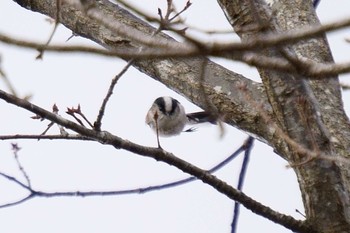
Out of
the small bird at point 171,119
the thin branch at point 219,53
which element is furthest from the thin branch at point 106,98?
the small bird at point 171,119

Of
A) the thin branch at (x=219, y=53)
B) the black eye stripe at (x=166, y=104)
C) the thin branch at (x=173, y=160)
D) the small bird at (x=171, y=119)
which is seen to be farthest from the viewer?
the black eye stripe at (x=166, y=104)

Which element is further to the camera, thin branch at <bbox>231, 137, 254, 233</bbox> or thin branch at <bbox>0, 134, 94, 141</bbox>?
thin branch at <bbox>231, 137, 254, 233</bbox>

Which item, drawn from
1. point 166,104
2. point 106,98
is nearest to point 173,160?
point 106,98

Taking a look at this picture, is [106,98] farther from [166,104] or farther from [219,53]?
[166,104]

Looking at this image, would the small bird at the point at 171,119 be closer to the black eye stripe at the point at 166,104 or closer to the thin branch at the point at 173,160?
the black eye stripe at the point at 166,104

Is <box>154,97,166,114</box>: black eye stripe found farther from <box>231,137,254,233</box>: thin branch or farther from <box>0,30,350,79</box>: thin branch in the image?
<box>0,30,350,79</box>: thin branch

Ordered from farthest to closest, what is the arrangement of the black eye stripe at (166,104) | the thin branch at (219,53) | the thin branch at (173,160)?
the black eye stripe at (166,104) → the thin branch at (173,160) → the thin branch at (219,53)

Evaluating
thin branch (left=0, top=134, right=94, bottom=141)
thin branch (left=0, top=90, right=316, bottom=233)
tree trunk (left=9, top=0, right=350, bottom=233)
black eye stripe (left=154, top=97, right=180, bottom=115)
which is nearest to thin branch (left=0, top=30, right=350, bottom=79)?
tree trunk (left=9, top=0, right=350, bottom=233)

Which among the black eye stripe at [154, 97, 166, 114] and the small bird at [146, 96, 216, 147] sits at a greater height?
the black eye stripe at [154, 97, 166, 114]

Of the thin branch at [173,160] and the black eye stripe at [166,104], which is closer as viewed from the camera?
the thin branch at [173,160]

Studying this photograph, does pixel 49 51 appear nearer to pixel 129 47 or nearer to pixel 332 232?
pixel 332 232

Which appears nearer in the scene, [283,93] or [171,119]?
[283,93]

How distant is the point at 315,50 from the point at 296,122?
3.37ft

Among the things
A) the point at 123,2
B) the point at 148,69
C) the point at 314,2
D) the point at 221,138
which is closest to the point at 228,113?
the point at 148,69
